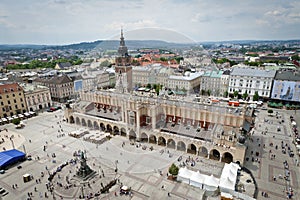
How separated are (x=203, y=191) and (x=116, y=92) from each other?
39.8 m

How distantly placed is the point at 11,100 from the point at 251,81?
101 m

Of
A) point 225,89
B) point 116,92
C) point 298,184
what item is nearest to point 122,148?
point 116,92

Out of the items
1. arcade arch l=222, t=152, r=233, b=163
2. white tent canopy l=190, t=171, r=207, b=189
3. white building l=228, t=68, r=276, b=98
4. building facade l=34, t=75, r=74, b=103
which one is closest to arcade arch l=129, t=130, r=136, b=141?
white tent canopy l=190, t=171, r=207, b=189

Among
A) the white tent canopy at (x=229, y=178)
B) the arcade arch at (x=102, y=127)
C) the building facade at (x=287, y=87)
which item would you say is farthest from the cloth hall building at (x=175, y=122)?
the building facade at (x=287, y=87)

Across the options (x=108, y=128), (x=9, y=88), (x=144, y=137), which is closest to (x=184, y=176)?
(x=144, y=137)

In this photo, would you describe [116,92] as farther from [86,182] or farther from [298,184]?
[298,184]

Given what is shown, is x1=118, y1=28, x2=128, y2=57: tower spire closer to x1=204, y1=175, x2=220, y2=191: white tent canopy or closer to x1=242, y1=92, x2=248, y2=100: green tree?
x1=204, y1=175, x2=220, y2=191: white tent canopy

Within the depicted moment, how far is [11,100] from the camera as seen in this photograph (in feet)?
233

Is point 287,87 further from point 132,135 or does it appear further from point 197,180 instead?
point 197,180

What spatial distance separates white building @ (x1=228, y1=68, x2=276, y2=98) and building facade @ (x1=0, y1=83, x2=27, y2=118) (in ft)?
301

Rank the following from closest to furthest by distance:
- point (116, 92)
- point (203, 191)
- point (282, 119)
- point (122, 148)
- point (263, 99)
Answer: point (203, 191) → point (122, 148) → point (116, 92) → point (282, 119) → point (263, 99)

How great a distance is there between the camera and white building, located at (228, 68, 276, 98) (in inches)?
3327

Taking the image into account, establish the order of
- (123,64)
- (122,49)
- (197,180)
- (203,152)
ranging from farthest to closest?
(123,64), (122,49), (203,152), (197,180)

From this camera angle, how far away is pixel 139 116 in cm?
4925
